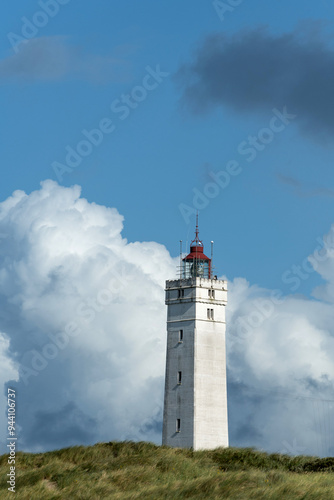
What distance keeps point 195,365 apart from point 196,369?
33cm

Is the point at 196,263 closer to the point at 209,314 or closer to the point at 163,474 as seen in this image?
the point at 209,314

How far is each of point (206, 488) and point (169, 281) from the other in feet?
149

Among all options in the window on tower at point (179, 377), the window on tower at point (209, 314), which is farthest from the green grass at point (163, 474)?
the window on tower at point (209, 314)

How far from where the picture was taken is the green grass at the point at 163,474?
43344mm

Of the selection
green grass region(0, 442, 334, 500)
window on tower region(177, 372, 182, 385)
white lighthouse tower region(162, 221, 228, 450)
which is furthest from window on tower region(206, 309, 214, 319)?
green grass region(0, 442, 334, 500)

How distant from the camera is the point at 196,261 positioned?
295 feet

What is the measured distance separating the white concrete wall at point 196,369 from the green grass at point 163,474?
91.3 feet

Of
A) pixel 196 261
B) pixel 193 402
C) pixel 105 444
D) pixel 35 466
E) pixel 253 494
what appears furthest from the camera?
pixel 196 261

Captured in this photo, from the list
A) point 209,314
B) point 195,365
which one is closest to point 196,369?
point 195,365

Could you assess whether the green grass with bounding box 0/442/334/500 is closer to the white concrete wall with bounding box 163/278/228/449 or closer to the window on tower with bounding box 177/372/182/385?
the white concrete wall with bounding box 163/278/228/449

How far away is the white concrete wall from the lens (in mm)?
83750

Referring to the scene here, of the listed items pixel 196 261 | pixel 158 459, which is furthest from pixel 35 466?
pixel 196 261

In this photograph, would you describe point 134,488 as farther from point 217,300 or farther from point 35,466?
point 217,300

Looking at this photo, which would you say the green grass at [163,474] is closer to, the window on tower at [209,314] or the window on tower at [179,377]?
the window on tower at [179,377]
